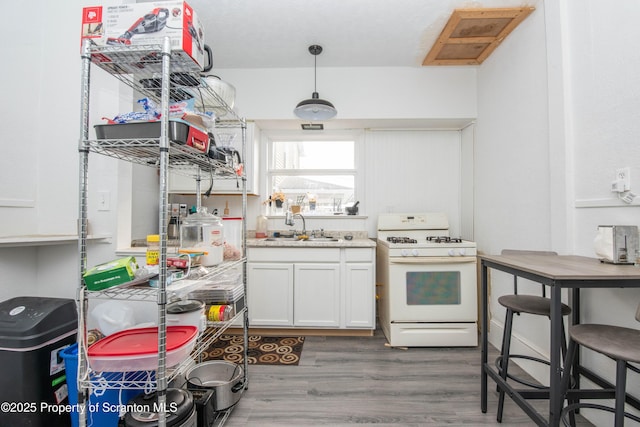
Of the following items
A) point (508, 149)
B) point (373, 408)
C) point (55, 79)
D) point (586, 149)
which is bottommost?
point (373, 408)

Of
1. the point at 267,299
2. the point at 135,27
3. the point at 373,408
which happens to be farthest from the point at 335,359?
the point at 135,27

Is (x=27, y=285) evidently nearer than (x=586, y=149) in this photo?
No

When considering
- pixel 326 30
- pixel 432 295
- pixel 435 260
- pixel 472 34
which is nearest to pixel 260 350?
pixel 432 295

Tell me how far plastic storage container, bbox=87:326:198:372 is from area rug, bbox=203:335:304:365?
113 cm

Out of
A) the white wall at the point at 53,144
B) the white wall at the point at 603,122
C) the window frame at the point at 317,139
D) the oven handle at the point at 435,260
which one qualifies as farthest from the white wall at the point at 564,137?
the white wall at the point at 53,144

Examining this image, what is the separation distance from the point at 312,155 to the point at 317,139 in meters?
0.20

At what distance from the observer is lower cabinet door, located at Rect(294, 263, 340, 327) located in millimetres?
2576

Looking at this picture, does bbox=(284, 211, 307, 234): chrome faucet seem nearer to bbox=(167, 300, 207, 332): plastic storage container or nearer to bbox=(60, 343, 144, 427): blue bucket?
bbox=(167, 300, 207, 332): plastic storage container

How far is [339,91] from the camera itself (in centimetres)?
291

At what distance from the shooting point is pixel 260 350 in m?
2.35

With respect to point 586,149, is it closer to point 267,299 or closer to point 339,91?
point 339,91

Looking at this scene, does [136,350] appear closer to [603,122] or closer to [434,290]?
[434,290]

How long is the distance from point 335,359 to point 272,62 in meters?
2.84

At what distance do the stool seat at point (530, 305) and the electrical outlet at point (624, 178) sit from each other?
0.66 metres
